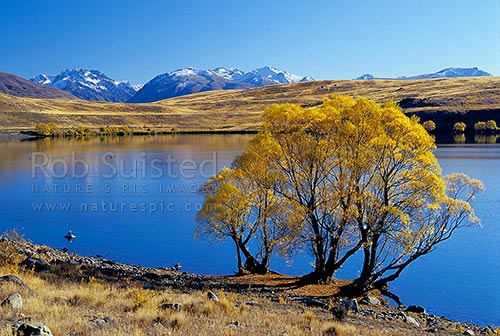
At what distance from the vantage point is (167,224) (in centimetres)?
3584

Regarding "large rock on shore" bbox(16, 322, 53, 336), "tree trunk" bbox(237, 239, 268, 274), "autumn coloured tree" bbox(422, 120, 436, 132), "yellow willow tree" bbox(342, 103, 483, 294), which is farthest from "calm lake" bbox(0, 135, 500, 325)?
"autumn coloured tree" bbox(422, 120, 436, 132)

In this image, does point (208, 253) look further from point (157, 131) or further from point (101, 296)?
point (157, 131)

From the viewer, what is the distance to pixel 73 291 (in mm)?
14719

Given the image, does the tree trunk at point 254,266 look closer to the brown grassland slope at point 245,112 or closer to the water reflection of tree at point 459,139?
the water reflection of tree at point 459,139

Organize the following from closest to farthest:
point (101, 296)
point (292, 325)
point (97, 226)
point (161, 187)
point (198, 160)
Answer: point (292, 325)
point (101, 296)
point (97, 226)
point (161, 187)
point (198, 160)

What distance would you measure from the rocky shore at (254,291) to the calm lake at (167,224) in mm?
2615

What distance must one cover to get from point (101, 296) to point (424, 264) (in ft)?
64.8

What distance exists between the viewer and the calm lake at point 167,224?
77.6 ft

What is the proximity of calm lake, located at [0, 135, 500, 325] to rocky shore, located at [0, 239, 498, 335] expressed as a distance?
8.58 ft

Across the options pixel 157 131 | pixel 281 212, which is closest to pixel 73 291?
pixel 281 212

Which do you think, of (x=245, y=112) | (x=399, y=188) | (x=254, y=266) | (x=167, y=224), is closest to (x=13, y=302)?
(x=254, y=266)

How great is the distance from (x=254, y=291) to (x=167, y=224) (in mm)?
16268

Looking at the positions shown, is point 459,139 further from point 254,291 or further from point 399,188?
point 254,291

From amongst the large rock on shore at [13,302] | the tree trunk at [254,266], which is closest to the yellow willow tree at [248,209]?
the tree trunk at [254,266]
